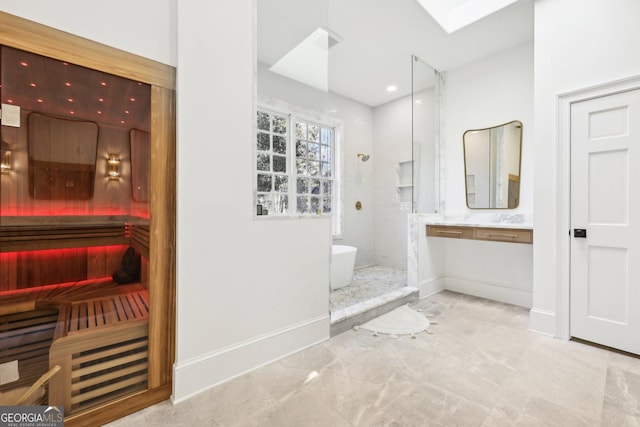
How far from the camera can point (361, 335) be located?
2.48 m

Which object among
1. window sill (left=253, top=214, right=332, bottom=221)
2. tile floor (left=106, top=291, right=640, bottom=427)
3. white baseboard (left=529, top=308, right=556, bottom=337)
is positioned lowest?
tile floor (left=106, top=291, right=640, bottom=427)

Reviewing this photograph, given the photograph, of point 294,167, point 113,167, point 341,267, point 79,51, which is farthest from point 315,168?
point 79,51

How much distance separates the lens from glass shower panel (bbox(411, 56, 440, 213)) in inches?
152

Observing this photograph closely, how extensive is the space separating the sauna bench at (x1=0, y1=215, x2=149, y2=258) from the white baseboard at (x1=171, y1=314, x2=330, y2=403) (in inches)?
29.5

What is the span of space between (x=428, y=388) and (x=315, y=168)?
9.73ft

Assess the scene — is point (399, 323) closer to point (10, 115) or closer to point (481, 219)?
point (481, 219)

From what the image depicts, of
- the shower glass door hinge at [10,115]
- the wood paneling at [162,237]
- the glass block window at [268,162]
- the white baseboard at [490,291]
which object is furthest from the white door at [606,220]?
the shower glass door hinge at [10,115]

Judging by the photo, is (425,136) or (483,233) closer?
(483,233)

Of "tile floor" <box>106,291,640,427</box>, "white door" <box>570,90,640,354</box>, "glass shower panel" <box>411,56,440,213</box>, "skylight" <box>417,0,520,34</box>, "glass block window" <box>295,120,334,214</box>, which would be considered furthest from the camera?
"glass shower panel" <box>411,56,440,213</box>

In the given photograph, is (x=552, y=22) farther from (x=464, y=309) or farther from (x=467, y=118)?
(x=464, y=309)

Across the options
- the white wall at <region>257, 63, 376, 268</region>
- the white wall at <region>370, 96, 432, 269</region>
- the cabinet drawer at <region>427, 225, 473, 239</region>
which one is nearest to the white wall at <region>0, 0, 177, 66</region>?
the white wall at <region>257, 63, 376, 268</region>

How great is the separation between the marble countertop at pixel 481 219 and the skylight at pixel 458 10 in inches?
83.2

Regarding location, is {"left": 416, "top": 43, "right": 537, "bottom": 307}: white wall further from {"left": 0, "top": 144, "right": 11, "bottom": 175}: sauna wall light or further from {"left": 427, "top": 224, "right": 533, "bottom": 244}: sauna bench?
{"left": 0, "top": 144, "right": 11, "bottom": 175}: sauna wall light

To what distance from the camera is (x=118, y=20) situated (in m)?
1.45
